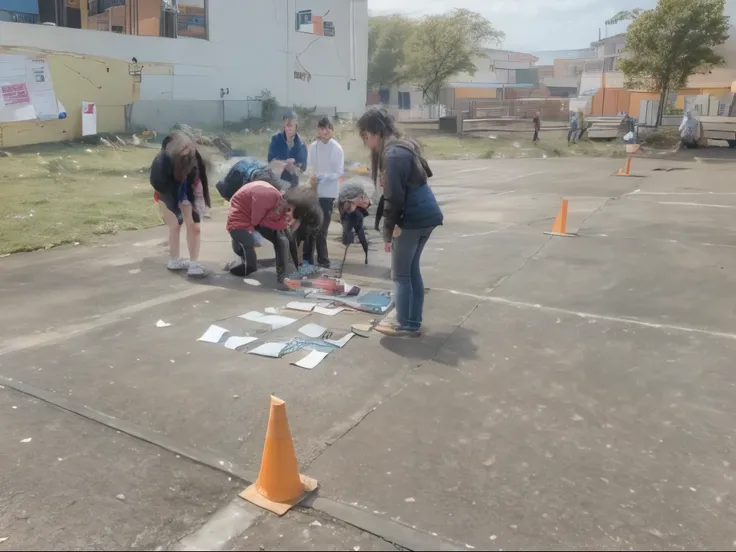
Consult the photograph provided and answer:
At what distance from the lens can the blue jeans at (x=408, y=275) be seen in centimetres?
502

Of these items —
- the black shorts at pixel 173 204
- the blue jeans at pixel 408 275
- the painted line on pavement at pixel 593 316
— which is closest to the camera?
the blue jeans at pixel 408 275

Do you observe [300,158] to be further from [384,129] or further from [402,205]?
[402,205]

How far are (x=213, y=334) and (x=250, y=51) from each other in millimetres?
29082

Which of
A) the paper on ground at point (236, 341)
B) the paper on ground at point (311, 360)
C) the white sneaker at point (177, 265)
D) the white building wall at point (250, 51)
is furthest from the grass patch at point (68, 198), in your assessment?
the white building wall at point (250, 51)

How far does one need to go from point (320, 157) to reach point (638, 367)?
442 cm

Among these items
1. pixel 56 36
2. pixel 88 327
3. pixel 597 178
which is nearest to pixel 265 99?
pixel 56 36

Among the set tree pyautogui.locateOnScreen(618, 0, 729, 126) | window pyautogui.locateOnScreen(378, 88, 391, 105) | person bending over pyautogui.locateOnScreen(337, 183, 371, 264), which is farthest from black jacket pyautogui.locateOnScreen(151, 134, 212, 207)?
window pyautogui.locateOnScreen(378, 88, 391, 105)

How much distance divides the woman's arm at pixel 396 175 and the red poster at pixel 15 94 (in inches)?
694

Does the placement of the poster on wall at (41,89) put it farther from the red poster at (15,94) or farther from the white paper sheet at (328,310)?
the white paper sheet at (328,310)

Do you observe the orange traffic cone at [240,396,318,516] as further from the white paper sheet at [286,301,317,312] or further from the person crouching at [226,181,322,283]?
the person crouching at [226,181,322,283]

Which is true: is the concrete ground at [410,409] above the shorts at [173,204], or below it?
below

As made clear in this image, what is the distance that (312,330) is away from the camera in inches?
207

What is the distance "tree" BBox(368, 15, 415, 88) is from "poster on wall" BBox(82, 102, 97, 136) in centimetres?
4370

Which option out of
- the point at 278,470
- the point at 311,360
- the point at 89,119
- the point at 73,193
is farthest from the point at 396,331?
the point at 89,119
